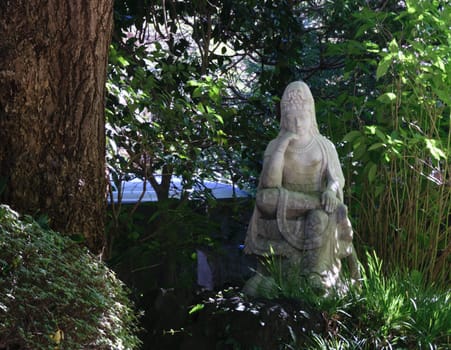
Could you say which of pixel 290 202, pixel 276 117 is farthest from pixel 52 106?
pixel 276 117

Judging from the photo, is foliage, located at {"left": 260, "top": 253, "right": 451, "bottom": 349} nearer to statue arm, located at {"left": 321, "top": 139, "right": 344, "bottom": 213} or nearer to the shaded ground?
the shaded ground

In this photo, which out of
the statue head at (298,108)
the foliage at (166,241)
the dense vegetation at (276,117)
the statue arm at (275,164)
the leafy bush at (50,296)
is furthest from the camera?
the foliage at (166,241)

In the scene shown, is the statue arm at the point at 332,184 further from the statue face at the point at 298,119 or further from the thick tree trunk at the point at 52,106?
the thick tree trunk at the point at 52,106

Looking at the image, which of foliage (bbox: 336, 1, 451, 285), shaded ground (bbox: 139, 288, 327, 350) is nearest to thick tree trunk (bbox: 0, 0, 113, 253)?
shaded ground (bbox: 139, 288, 327, 350)

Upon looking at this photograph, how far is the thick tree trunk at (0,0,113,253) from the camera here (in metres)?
4.51

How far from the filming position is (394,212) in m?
7.25

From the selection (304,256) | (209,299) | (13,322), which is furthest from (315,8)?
(13,322)

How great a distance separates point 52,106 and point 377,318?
7.76ft

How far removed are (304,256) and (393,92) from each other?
6.89ft

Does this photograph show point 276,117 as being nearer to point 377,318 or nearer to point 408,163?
point 408,163

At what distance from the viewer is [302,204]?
18.8ft

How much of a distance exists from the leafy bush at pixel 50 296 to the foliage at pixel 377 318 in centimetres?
158

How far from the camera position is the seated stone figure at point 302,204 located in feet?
18.5

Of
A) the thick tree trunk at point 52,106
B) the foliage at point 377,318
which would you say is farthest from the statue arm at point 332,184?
the thick tree trunk at point 52,106
